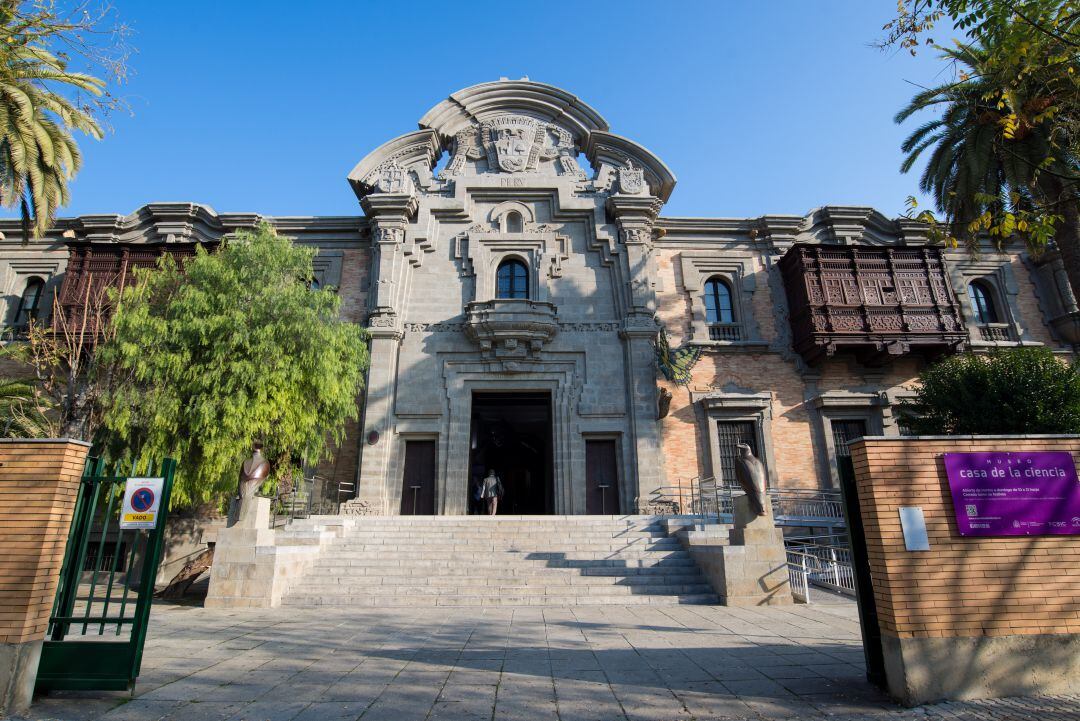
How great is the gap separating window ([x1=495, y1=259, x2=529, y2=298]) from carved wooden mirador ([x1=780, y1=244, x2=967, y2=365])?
965cm

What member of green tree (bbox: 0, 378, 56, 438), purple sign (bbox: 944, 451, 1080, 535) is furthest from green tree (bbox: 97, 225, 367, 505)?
purple sign (bbox: 944, 451, 1080, 535)

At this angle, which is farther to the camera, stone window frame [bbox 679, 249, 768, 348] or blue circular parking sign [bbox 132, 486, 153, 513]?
stone window frame [bbox 679, 249, 768, 348]

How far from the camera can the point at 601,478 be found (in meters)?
17.8

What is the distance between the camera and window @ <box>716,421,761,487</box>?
18.0 metres

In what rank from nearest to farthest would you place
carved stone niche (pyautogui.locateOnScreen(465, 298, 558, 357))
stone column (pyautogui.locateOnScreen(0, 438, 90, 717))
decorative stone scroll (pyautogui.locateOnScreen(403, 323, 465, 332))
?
stone column (pyautogui.locateOnScreen(0, 438, 90, 717)), carved stone niche (pyautogui.locateOnScreen(465, 298, 558, 357)), decorative stone scroll (pyautogui.locateOnScreen(403, 323, 465, 332))

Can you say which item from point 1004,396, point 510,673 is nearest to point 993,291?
point 1004,396

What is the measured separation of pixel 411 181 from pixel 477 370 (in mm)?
7831

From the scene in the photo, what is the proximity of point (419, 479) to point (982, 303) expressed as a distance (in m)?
22.1

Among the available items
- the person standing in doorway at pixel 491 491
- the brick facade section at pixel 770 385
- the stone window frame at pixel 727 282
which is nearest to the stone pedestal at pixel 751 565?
the brick facade section at pixel 770 385

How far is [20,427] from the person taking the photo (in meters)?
14.1

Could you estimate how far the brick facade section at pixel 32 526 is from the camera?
15.4ft

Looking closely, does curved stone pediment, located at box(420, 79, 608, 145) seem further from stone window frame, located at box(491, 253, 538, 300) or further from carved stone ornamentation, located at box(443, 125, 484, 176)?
stone window frame, located at box(491, 253, 538, 300)

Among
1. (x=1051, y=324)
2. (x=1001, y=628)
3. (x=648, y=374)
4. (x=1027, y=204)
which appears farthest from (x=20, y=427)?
(x=1051, y=324)

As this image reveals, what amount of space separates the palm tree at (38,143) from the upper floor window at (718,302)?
60.1 ft
